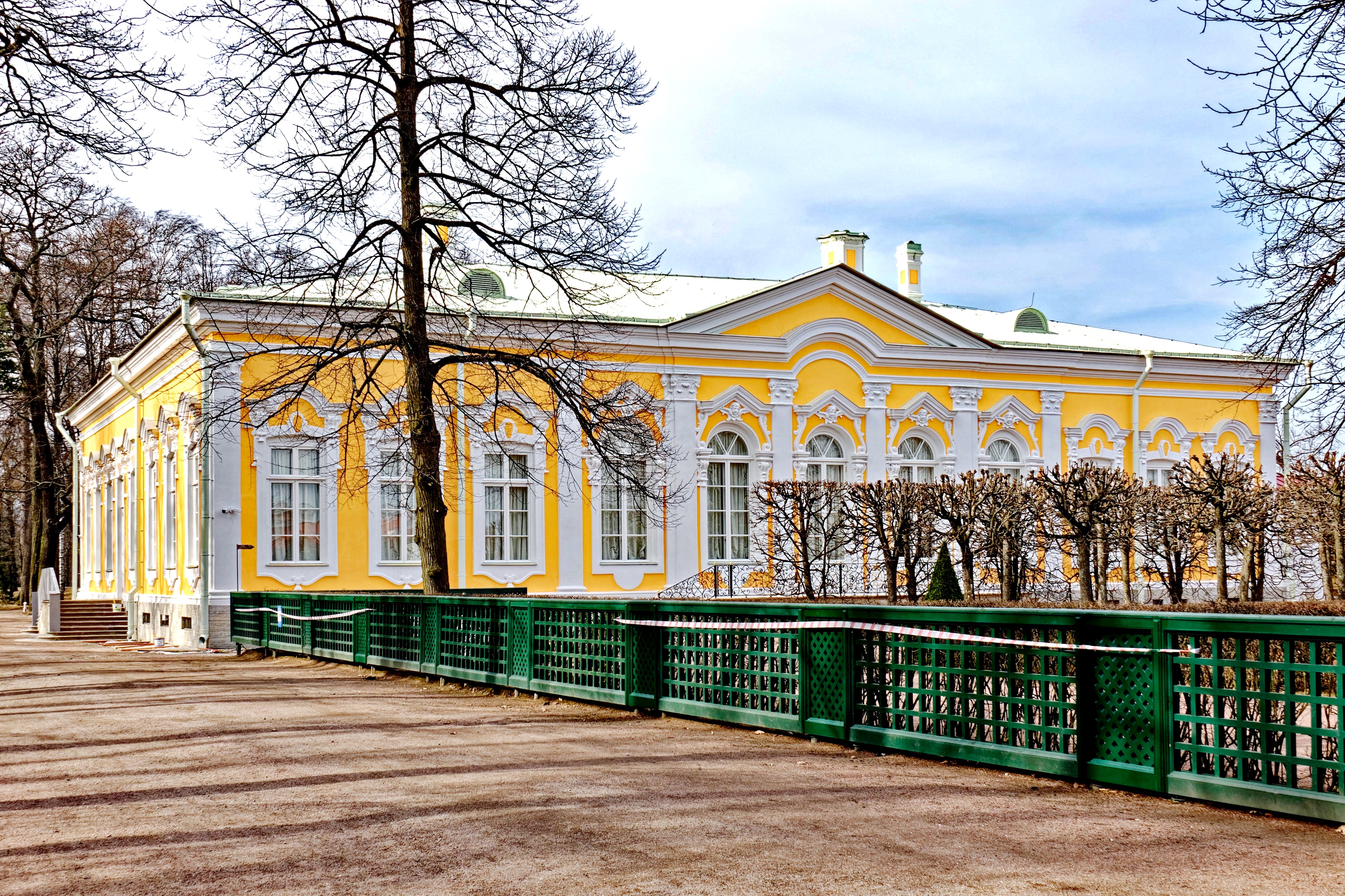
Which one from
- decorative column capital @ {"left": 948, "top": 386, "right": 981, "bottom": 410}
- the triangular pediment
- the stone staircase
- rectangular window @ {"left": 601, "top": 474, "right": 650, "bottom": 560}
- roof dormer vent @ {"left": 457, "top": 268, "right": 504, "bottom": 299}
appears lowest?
the stone staircase

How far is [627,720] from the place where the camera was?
12.4 m

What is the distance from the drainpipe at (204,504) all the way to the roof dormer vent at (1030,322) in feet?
70.0

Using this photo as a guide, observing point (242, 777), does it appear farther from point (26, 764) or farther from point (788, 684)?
point (788, 684)

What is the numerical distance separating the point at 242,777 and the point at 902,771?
4.46 metres

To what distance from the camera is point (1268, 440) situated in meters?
37.3

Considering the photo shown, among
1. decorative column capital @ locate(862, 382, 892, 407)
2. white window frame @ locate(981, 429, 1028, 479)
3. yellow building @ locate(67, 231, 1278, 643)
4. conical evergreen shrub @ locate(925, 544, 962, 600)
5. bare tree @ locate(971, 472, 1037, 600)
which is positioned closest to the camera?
bare tree @ locate(971, 472, 1037, 600)

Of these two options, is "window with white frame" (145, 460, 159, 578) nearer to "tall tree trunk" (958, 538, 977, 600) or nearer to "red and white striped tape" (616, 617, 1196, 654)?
"tall tree trunk" (958, 538, 977, 600)

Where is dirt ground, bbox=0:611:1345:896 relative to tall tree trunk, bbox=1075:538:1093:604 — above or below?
below

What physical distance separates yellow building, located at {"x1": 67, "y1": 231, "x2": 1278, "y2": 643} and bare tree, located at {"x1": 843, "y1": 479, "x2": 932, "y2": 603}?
4340mm

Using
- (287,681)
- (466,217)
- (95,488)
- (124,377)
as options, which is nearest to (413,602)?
(287,681)

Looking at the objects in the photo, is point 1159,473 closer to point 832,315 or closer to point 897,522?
point 832,315

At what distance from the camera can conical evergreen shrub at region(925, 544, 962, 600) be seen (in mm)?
24531

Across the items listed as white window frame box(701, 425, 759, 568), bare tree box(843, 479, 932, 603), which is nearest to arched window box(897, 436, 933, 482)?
white window frame box(701, 425, 759, 568)

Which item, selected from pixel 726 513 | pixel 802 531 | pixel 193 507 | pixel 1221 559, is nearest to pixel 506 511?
pixel 726 513
